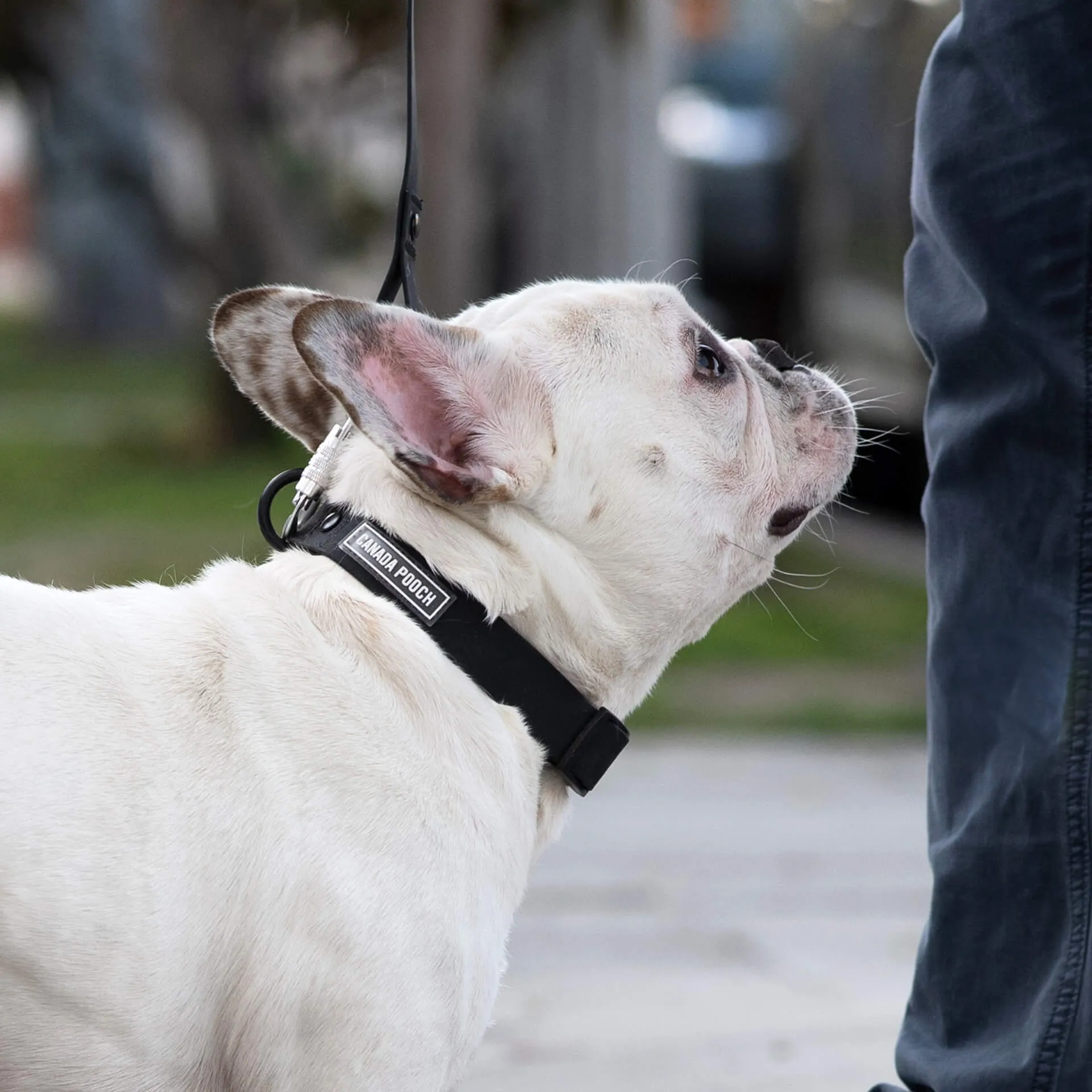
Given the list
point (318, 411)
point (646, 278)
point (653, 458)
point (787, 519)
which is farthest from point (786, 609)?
→ point (646, 278)

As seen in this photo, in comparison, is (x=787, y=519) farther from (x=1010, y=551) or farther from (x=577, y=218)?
(x=577, y=218)

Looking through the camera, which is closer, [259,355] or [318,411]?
[259,355]

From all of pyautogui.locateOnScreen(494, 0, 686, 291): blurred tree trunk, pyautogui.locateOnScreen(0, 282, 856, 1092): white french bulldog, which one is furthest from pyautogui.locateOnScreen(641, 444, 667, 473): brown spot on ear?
pyautogui.locateOnScreen(494, 0, 686, 291): blurred tree trunk

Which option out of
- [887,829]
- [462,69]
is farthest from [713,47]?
[887,829]

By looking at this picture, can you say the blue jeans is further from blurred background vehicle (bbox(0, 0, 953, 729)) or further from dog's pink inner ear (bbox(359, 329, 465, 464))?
dog's pink inner ear (bbox(359, 329, 465, 464))

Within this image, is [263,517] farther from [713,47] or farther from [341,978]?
[713,47]

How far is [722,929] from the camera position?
12.5 feet

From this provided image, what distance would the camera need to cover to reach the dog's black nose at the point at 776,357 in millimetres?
2641

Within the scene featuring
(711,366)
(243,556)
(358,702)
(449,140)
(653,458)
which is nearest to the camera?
(358,702)

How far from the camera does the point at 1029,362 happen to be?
2.22 metres

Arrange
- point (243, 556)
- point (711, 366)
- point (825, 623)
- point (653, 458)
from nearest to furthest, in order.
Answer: point (653, 458)
point (711, 366)
point (243, 556)
point (825, 623)

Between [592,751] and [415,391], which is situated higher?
[415,391]

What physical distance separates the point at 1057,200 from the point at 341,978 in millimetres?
1389

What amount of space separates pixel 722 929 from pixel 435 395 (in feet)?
6.86
